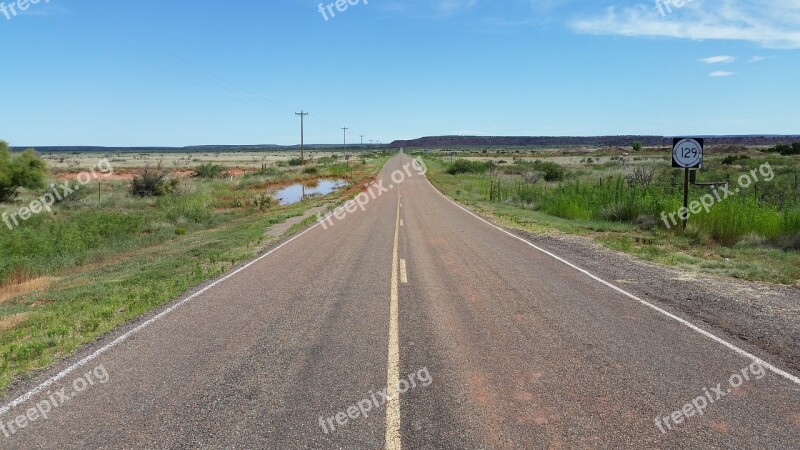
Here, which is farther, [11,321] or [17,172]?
[17,172]

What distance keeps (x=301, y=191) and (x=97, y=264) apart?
105 ft

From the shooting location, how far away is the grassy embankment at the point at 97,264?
24.7ft

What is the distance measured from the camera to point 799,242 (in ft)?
43.8

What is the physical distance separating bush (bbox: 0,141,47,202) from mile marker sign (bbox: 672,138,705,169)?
108ft

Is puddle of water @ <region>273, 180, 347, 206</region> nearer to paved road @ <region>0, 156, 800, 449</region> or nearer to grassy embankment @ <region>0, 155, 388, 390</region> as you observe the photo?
grassy embankment @ <region>0, 155, 388, 390</region>

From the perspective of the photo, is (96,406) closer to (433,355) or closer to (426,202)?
(433,355)

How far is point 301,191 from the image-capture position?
4728 centimetres

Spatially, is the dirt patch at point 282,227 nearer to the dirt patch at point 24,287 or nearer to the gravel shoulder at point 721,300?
the dirt patch at point 24,287

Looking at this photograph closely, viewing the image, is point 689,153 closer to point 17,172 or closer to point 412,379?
point 412,379

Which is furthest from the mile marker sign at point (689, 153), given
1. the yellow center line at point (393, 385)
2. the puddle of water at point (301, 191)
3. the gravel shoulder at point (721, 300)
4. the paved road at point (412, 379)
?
the puddle of water at point (301, 191)

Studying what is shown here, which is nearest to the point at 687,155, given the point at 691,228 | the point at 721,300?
the point at 691,228

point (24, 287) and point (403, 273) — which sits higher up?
point (403, 273)

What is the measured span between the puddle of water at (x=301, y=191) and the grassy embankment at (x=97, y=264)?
873cm

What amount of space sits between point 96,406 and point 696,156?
1707 cm
